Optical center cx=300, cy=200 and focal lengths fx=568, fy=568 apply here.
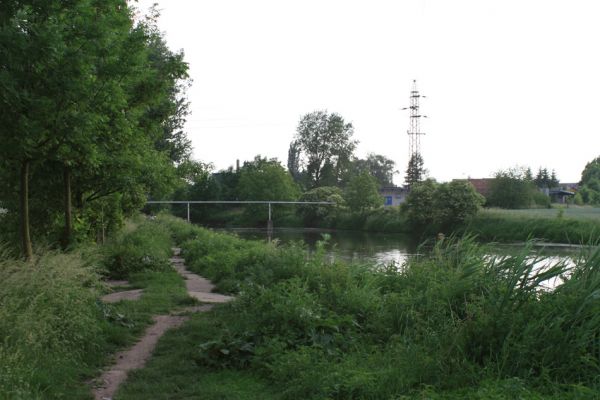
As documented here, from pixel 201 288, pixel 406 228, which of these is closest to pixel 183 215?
pixel 406 228

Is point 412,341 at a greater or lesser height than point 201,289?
greater

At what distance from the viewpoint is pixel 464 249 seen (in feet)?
27.9

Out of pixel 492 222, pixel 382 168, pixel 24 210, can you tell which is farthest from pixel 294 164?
pixel 24 210

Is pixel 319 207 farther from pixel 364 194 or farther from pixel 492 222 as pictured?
pixel 492 222

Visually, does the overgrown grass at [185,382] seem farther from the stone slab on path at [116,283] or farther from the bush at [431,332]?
the stone slab on path at [116,283]

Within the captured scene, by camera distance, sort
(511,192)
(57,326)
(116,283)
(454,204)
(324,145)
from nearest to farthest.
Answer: (57,326) → (116,283) → (454,204) → (511,192) → (324,145)

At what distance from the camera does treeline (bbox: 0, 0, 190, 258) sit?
20.7 feet

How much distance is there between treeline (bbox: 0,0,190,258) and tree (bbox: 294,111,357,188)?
7966cm

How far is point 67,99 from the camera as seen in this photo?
23.1ft

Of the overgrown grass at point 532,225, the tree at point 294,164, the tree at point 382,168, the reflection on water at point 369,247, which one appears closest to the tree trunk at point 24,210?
the reflection on water at point 369,247

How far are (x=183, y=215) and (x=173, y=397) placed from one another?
76.8 metres

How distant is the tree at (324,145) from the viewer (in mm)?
92500

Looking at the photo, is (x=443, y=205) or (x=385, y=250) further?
(x=443, y=205)

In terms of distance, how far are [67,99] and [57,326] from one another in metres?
2.75
